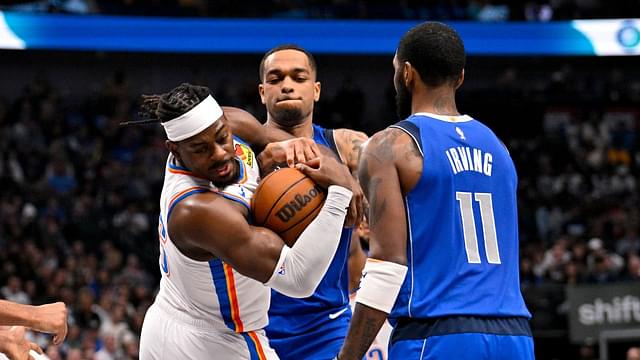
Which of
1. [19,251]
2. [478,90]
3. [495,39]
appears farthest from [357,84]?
[19,251]

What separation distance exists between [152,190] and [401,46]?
42.2 feet

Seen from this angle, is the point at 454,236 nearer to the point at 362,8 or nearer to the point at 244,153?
the point at 244,153

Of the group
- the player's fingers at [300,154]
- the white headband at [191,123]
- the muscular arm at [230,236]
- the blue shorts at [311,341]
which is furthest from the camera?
the blue shorts at [311,341]

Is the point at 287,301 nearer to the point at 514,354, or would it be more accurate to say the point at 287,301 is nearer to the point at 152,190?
the point at 514,354

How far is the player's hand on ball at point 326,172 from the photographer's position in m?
4.09

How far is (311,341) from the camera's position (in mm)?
4676

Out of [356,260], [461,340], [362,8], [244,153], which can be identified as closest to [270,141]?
[244,153]

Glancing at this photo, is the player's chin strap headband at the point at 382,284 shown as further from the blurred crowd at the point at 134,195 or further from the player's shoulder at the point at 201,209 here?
the blurred crowd at the point at 134,195

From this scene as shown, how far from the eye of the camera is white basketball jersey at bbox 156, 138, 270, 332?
4.16 meters

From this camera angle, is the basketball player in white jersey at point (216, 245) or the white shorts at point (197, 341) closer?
the basketball player in white jersey at point (216, 245)

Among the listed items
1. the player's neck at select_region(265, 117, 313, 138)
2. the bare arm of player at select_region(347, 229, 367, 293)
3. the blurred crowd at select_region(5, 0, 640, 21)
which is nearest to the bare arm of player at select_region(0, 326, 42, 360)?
the player's neck at select_region(265, 117, 313, 138)

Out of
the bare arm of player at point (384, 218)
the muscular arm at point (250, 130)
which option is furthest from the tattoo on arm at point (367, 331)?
the muscular arm at point (250, 130)

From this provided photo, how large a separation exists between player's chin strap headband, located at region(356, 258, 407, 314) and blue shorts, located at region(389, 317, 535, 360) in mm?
126

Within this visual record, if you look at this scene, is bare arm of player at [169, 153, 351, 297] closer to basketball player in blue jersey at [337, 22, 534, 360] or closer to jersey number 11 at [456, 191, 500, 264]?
basketball player in blue jersey at [337, 22, 534, 360]
